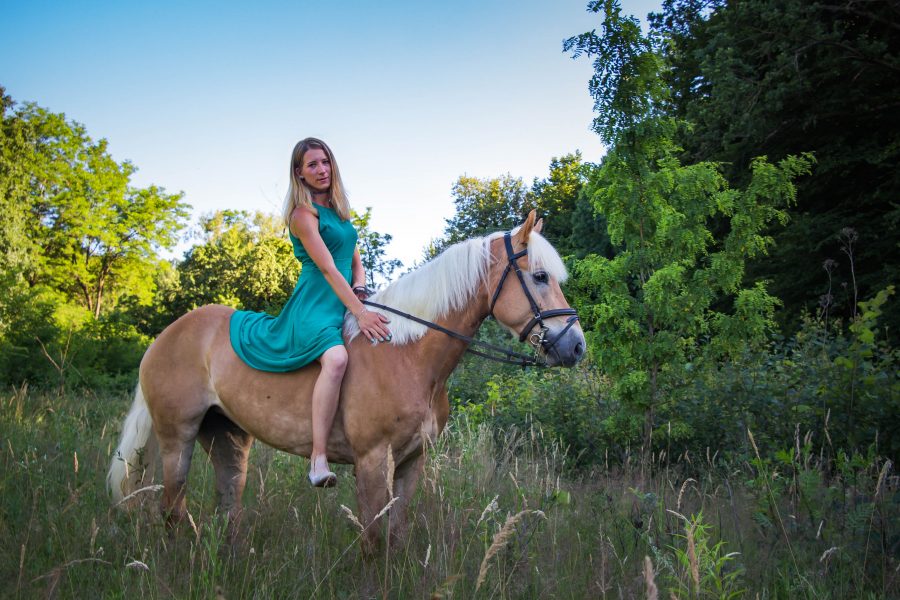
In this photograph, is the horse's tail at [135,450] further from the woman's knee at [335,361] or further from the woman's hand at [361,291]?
the woman's hand at [361,291]

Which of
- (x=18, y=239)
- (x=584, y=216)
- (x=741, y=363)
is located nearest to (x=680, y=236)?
(x=741, y=363)

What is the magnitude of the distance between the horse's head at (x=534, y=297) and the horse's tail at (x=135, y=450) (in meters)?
2.60

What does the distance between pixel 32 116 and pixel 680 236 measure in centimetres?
3255

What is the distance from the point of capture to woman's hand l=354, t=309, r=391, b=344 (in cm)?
324

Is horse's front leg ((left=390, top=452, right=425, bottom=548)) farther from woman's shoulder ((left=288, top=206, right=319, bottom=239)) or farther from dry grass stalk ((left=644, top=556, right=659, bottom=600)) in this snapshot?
dry grass stalk ((left=644, top=556, right=659, bottom=600))

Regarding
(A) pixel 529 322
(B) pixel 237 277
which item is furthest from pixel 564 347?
(B) pixel 237 277

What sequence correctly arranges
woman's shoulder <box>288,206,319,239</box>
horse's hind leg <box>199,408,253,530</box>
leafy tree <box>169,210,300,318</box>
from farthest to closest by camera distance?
leafy tree <box>169,210,300,318</box> < horse's hind leg <box>199,408,253,530</box> < woman's shoulder <box>288,206,319,239</box>

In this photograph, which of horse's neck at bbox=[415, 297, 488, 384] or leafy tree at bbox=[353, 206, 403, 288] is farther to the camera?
leafy tree at bbox=[353, 206, 403, 288]

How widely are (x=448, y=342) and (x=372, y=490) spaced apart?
93 centimetres

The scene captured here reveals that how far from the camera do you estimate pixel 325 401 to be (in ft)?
10.3

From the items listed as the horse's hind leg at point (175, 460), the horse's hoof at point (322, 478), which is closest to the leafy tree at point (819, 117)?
the horse's hoof at point (322, 478)

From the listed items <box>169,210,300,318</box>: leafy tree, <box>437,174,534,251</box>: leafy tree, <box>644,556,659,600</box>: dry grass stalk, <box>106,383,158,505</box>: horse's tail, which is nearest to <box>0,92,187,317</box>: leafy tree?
<box>169,210,300,318</box>: leafy tree

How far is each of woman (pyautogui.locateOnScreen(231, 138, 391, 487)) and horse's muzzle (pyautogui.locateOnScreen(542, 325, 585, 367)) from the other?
930mm

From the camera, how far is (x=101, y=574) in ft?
8.88
